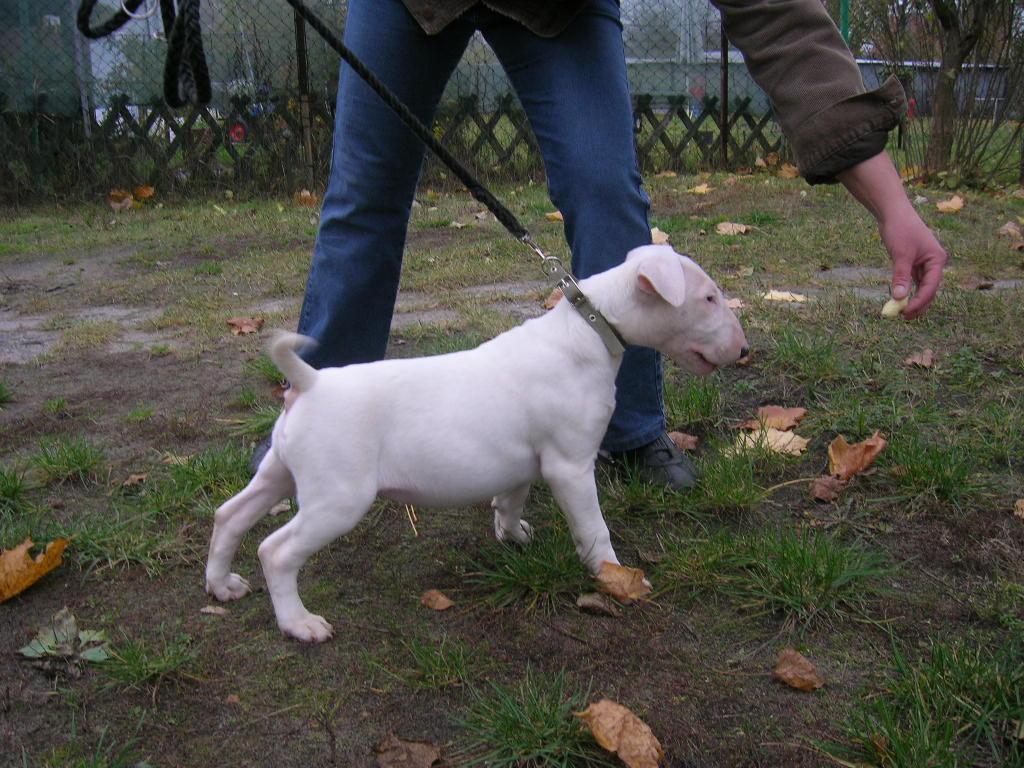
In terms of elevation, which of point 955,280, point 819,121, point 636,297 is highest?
point 819,121

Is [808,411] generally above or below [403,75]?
below

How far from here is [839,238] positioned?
6.26 m

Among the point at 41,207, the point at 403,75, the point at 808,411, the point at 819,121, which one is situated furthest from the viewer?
the point at 41,207

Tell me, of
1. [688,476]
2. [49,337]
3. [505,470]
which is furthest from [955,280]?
[49,337]

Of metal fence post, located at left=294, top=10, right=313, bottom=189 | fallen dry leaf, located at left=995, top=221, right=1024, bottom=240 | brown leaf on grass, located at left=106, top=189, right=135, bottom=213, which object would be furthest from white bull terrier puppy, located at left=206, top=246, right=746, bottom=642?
brown leaf on grass, located at left=106, top=189, right=135, bottom=213

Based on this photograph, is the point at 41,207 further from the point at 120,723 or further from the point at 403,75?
the point at 120,723

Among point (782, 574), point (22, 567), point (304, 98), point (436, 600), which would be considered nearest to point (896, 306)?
point (782, 574)

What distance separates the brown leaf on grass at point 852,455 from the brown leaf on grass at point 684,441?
0.46m

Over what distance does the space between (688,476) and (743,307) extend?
192cm

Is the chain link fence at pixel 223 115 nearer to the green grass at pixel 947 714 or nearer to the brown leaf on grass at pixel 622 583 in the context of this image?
the brown leaf on grass at pixel 622 583

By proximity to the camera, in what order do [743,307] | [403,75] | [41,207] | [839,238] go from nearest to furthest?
[403,75], [743,307], [839,238], [41,207]

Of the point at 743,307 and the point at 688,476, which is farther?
the point at 743,307

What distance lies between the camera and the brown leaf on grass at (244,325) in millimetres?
4855

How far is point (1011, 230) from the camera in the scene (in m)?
6.57
